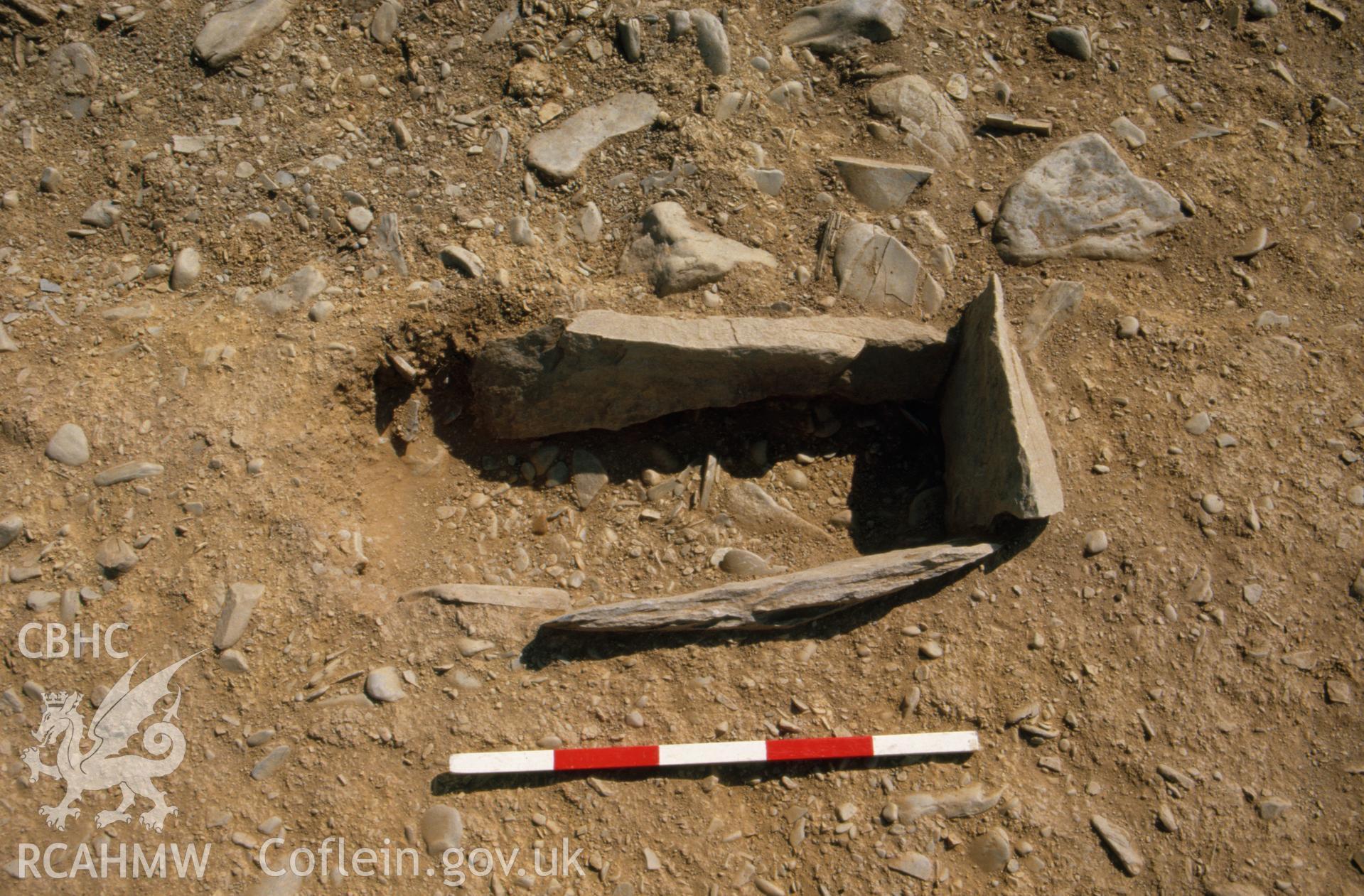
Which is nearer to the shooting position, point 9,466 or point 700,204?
point 9,466

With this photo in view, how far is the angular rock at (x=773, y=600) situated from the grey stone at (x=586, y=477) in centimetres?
47

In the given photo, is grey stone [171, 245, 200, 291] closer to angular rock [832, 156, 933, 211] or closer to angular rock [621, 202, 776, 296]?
angular rock [621, 202, 776, 296]

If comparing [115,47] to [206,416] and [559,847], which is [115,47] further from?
[559,847]

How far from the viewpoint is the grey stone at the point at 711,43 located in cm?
333

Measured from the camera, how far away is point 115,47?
3287mm

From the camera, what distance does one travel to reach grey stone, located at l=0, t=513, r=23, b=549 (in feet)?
8.62

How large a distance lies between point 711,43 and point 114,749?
9.61 feet

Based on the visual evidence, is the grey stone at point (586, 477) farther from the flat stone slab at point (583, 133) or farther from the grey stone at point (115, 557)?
the grey stone at point (115, 557)

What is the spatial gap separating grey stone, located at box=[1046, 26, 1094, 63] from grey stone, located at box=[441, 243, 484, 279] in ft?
7.68

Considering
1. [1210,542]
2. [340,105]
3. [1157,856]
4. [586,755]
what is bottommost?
[1157,856]

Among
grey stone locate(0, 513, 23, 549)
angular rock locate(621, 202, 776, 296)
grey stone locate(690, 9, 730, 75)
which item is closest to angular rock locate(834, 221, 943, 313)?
angular rock locate(621, 202, 776, 296)

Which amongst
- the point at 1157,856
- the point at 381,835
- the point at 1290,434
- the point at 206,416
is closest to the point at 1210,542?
the point at 1290,434

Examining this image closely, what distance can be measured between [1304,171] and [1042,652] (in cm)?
219

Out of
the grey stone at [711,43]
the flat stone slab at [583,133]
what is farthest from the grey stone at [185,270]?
the grey stone at [711,43]
